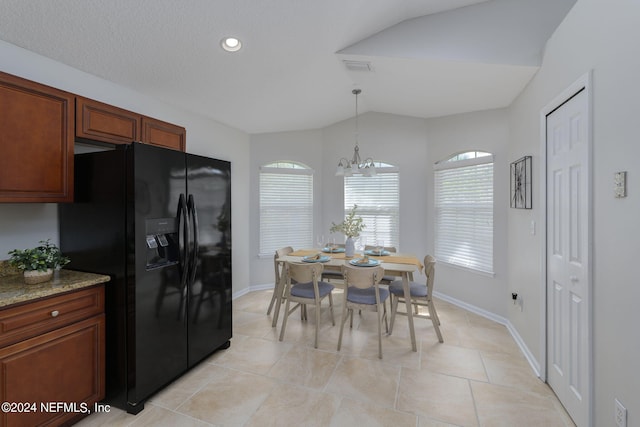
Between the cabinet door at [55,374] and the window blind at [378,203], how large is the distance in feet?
12.4

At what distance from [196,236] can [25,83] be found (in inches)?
57.5

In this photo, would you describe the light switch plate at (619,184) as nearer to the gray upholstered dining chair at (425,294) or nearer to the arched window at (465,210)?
the gray upholstered dining chair at (425,294)

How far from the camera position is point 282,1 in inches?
79.4

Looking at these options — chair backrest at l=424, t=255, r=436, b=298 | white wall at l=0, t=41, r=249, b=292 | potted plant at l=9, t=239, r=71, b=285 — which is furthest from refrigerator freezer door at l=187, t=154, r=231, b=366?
chair backrest at l=424, t=255, r=436, b=298

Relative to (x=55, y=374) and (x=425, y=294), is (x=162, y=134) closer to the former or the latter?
(x=55, y=374)

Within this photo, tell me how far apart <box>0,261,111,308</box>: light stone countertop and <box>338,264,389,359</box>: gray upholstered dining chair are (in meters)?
2.02

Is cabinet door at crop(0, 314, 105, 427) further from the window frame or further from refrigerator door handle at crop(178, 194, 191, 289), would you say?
the window frame

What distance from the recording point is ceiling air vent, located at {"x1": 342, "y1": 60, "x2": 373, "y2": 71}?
296 cm

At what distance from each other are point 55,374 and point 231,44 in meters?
2.63

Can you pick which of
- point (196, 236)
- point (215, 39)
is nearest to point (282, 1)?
point (215, 39)

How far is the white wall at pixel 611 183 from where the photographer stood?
4.45ft

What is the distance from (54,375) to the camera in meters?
1.75

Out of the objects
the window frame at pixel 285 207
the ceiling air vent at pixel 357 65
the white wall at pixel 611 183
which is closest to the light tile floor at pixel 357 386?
the white wall at pixel 611 183

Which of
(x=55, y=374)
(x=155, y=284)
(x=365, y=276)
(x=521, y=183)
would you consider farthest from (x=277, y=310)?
(x=521, y=183)
